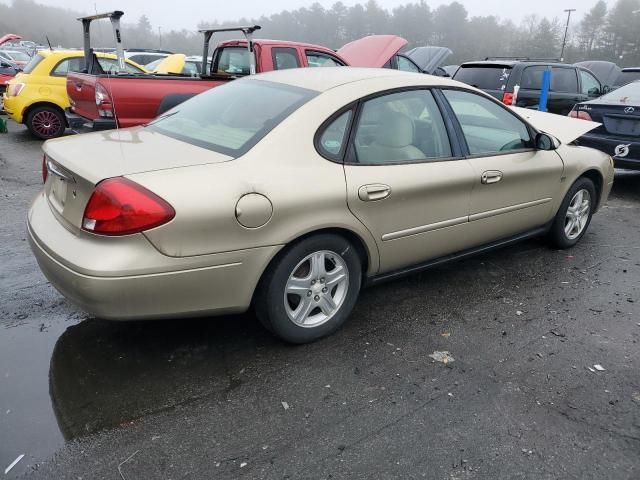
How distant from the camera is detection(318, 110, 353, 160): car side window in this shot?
2988 mm

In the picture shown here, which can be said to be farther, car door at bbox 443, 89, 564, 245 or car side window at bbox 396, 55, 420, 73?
car side window at bbox 396, 55, 420, 73

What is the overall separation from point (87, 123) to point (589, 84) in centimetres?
927

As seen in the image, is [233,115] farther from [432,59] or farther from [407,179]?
[432,59]

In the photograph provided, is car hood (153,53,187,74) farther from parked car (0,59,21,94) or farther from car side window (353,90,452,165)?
car side window (353,90,452,165)

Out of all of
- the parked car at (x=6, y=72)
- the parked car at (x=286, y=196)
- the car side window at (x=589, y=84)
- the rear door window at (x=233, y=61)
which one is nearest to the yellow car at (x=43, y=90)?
the rear door window at (x=233, y=61)

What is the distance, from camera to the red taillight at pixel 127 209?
243cm

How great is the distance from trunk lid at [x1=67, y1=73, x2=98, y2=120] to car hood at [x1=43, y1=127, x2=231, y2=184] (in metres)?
3.80

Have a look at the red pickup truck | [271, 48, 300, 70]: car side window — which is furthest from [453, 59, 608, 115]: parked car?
[271, 48, 300, 70]: car side window

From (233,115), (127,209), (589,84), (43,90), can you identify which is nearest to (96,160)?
(127,209)

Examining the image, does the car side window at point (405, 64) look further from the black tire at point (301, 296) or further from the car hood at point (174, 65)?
the black tire at point (301, 296)

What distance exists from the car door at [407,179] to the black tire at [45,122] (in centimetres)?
845

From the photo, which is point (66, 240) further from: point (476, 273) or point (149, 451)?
point (476, 273)

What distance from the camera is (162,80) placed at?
679 cm

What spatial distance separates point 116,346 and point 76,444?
2.65 ft
